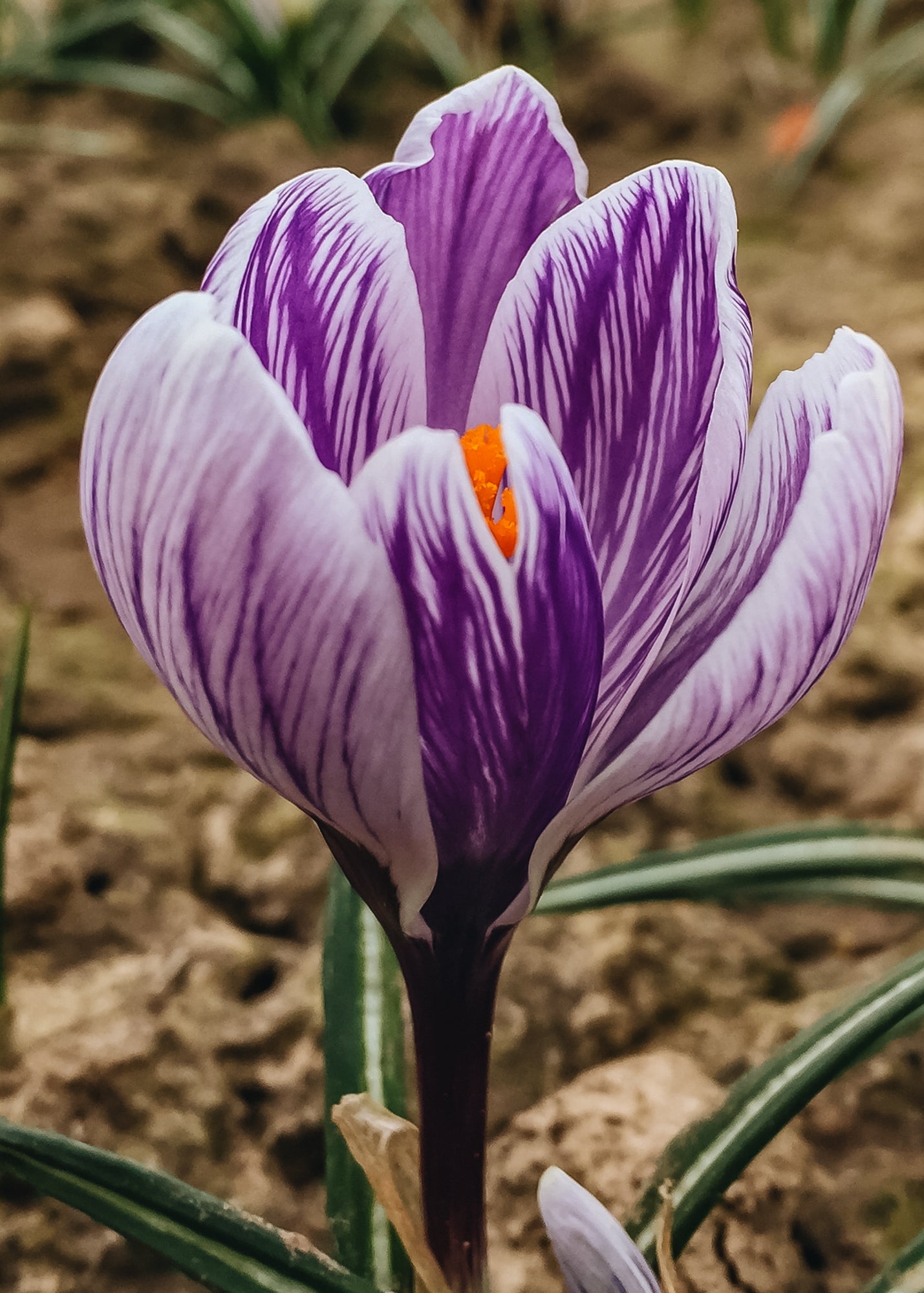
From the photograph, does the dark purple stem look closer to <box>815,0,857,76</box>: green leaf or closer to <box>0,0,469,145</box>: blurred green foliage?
<box>0,0,469,145</box>: blurred green foliage

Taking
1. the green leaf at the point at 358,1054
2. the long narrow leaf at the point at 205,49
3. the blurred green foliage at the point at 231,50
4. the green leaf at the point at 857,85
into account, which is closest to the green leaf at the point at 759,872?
the green leaf at the point at 358,1054

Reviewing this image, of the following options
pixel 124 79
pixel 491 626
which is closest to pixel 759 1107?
pixel 491 626

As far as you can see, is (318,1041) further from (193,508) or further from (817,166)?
(817,166)

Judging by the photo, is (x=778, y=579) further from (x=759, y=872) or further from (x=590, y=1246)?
(x=759, y=872)

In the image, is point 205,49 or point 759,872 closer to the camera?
point 759,872

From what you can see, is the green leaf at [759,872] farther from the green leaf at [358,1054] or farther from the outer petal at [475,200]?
the outer petal at [475,200]

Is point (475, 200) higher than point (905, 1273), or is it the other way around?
point (475, 200)

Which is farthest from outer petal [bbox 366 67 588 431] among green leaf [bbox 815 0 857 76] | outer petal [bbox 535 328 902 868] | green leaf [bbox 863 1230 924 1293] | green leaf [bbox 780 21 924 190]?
green leaf [bbox 815 0 857 76]
